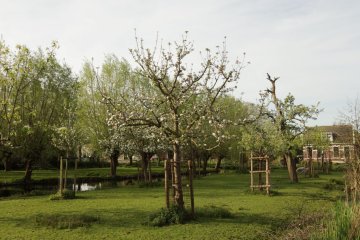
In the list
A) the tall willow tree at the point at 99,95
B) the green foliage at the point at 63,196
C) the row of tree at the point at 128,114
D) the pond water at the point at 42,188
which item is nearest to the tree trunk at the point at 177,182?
the row of tree at the point at 128,114

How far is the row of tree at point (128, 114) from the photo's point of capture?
620 inches

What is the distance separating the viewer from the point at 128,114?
15.8 meters

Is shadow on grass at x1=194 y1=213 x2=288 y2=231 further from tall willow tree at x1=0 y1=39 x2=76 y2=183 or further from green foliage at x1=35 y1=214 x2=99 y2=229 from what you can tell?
tall willow tree at x1=0 y1=39 x2=76 y2=183

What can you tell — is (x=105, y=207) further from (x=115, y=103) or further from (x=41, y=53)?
(x=41, y=53)

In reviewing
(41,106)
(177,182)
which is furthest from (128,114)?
(41,106)

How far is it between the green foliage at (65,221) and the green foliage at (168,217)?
8.53 ft

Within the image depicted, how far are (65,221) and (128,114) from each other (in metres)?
5.23

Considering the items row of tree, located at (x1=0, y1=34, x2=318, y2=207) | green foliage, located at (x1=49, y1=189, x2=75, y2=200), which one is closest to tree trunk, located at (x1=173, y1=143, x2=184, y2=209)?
row of tree, located at (x1=0, y1=34, x2=318, y2=207)

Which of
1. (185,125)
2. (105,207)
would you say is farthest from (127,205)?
(185,125)

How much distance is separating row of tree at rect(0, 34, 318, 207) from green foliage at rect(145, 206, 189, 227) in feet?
1.32

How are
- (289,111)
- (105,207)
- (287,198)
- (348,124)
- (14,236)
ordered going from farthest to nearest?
(348,124), (289,111), (287,198), (105,207), (14,236)

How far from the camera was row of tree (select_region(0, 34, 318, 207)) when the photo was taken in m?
15.8

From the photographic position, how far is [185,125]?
55.8 feet

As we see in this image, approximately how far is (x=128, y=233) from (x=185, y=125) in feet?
18.7
